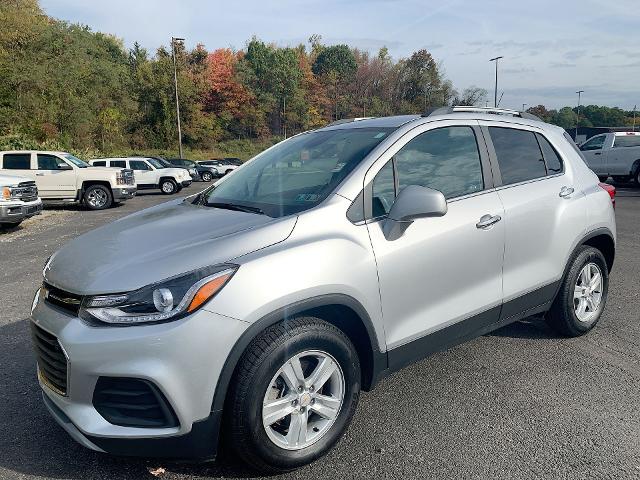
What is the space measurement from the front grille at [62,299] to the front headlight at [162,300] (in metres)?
0.13

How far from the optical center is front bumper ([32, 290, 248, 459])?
85.4 inches

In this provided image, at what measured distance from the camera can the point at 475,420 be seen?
3031 millimetres

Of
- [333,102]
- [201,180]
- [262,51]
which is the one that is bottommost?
[201,180]

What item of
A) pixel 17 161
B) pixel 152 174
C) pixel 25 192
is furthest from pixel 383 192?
pixel 152 174

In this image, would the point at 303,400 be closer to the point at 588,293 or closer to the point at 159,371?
the point at 159,371

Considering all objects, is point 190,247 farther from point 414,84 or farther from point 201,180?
point 414,84

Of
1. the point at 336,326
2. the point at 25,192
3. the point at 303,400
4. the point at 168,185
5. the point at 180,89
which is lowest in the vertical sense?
the point at 168,185

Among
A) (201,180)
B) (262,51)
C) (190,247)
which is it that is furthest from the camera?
(262,51)

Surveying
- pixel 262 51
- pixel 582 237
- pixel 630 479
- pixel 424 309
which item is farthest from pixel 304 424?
pixel 262 51

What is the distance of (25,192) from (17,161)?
5306 mm

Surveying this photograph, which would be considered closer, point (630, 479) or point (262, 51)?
point (630, 479)

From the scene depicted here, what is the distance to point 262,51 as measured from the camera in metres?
75.4

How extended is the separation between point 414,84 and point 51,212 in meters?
76.0

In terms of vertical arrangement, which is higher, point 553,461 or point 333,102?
point 333,102
